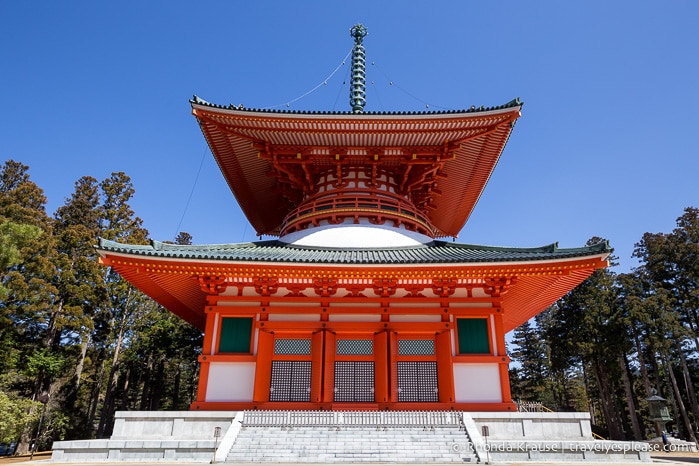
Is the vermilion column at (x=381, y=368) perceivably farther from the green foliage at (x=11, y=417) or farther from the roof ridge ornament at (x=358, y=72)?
the green foliage at (x=11, y=417)

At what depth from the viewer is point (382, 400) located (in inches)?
564

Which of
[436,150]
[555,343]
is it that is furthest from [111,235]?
[555,343]

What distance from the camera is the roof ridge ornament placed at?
24.8 m

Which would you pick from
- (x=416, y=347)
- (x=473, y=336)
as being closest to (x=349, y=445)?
(x=416, y=347)

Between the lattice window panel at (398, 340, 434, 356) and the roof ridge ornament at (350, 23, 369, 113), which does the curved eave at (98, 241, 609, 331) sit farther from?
the roof ridge ornament at (350, 23, 369, 113)

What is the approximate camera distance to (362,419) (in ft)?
39.0

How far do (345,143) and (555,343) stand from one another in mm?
37608

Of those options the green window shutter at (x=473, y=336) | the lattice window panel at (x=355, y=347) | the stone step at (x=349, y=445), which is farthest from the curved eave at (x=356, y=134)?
the stone step at (x=349, y=445)

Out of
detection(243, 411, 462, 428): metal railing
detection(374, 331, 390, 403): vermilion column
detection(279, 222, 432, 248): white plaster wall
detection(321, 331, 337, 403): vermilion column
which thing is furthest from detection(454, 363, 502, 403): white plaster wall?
detection(279, 222, 432, 248): white plaster wall

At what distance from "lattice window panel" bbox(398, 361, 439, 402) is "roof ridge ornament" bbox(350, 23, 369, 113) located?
14.5 metres

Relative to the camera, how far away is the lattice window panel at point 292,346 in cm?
1513

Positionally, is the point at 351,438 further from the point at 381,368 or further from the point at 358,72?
the point at 358,72

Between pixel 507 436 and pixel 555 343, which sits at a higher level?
pixel 555 343

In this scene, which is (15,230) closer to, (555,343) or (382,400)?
(382,400)
